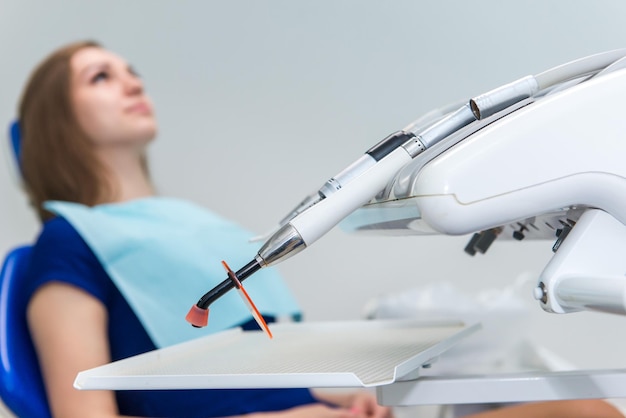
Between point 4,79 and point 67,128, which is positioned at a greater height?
point 4,79

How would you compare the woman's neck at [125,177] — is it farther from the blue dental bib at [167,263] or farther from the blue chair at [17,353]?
the blue chair at [17,353]

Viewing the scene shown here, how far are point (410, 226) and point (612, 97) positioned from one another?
0.17m

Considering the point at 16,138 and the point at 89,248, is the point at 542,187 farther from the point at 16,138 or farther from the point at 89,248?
the point at 16,138

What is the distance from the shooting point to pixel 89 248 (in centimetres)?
110

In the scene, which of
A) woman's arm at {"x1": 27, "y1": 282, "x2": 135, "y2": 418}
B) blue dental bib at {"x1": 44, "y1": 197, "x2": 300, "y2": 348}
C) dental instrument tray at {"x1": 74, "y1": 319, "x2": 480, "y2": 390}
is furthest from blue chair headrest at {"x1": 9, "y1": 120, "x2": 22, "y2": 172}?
dental instrument tray at {"x1": 74, "y1": 319, "x2": 480, "y2": 390}

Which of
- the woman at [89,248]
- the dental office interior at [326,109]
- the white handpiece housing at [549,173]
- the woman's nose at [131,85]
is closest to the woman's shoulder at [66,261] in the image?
the woman at [89,248]

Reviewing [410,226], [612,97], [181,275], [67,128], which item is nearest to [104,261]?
[181,275]

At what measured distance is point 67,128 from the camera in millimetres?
1320

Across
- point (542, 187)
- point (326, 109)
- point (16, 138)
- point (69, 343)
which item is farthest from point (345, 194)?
point (16, 138)

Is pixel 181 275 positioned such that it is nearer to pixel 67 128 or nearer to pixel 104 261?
pixel 104 261

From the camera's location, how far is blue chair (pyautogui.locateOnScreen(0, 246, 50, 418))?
97 cm

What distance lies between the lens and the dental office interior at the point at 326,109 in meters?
0.97

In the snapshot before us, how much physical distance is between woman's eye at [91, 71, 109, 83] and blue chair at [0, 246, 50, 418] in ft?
1.32

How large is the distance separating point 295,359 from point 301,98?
95cm
